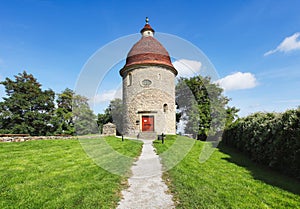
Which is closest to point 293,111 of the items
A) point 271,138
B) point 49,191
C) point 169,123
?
point 271,138

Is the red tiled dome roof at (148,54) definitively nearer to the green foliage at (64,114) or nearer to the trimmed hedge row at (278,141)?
the trimmed hedge row at (278,141)

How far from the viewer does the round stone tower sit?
59.6 feet

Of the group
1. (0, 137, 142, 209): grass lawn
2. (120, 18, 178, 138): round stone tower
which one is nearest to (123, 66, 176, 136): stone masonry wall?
(120, 18, 178, 138): round stone tower

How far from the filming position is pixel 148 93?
18.2 metres

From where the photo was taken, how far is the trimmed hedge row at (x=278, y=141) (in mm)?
6110

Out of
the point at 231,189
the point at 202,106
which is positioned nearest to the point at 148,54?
the point at 202,106

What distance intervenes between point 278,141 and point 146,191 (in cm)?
556

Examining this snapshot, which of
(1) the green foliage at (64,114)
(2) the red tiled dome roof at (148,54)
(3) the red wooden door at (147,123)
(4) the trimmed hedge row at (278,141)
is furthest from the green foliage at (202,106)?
(1) the green foliage at (64,114)

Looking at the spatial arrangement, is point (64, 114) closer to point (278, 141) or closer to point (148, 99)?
point (148, 99)

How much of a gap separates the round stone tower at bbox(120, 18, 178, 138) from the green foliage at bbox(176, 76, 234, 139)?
7.42 metres

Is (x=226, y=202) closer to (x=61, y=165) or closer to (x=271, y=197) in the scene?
(x=271, y=197)

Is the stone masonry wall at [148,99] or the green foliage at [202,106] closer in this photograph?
the stone masonry wall at [148,99]

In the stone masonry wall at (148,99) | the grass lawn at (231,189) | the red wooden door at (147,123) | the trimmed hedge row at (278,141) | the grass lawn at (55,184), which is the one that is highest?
the stone masonry wall at (148,99)

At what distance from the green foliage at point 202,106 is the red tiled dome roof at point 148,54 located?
793cm
